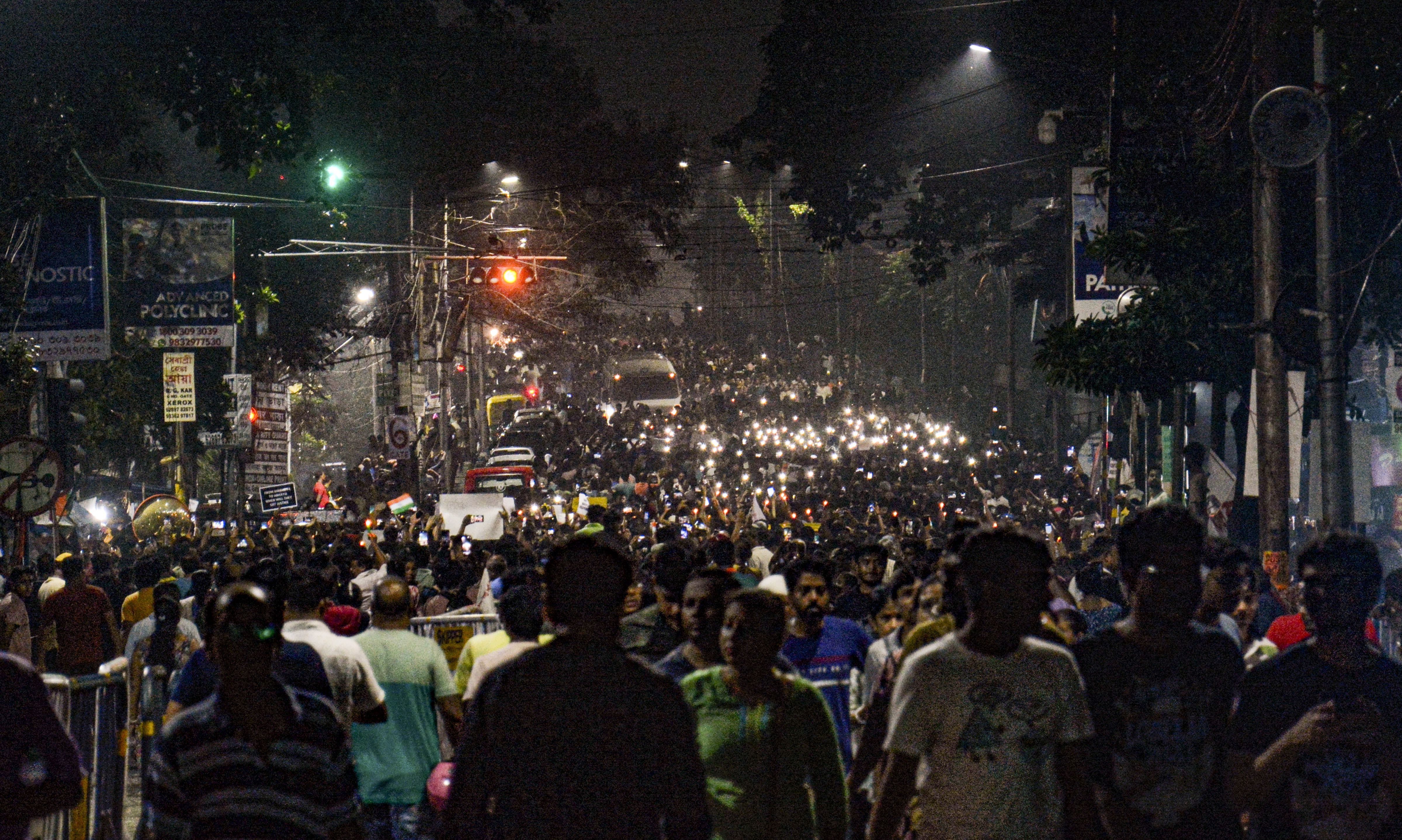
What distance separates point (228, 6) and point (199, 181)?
24562 millimetres

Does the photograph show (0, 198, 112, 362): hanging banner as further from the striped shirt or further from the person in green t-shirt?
the striped shirt

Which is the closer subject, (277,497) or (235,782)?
A: (235,782)

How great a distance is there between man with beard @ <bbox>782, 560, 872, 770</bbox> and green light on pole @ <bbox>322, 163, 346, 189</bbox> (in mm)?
16955

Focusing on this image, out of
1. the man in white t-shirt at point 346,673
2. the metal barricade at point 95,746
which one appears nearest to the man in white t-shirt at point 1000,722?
the man in white t-shirt at point 346,673

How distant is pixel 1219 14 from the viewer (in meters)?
19.2

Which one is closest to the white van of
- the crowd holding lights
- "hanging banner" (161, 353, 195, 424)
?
the crowd holding lights

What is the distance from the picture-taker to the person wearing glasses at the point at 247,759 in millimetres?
3988

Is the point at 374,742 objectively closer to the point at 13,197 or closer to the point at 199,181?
the point at 13,197

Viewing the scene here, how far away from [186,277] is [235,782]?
21.5 meters

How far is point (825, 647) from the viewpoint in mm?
6973

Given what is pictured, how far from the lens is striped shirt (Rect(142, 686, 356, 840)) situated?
157 inches

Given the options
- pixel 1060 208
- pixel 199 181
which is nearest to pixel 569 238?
pixel 199 181

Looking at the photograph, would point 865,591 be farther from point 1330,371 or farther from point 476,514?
point 476,514

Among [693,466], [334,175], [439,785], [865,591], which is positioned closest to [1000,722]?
[439,785]
